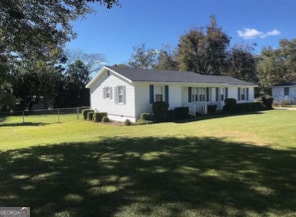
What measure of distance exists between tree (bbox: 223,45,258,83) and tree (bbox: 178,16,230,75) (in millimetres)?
2005

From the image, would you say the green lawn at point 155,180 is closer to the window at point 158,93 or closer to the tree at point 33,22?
the tree at point 33,22

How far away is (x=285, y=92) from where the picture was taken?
41656 mm

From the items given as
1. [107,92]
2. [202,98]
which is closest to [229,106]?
[202,98]

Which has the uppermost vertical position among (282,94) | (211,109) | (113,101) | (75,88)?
(75,88)

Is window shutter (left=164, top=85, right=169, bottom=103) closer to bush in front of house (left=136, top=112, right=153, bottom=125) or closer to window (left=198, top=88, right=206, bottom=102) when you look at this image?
bush in front of house (left=136, top=112, right=153, bottom=125)

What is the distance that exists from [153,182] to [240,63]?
42.4 meters

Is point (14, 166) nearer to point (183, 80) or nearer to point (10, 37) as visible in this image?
point (10, 37)

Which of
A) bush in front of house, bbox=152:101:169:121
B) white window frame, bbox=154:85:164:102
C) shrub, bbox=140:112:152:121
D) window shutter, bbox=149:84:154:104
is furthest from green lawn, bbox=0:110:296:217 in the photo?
white window frame, bbox=154:85:164:102

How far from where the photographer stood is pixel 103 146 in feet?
34.1

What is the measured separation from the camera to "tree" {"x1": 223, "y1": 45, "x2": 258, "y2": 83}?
148 ft

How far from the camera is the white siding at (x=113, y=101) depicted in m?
21.5

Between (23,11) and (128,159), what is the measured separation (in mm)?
5762

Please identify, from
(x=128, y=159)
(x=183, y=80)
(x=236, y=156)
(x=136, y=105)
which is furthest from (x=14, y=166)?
(x=183, y=80)

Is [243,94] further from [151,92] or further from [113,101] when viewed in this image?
[113,101]
